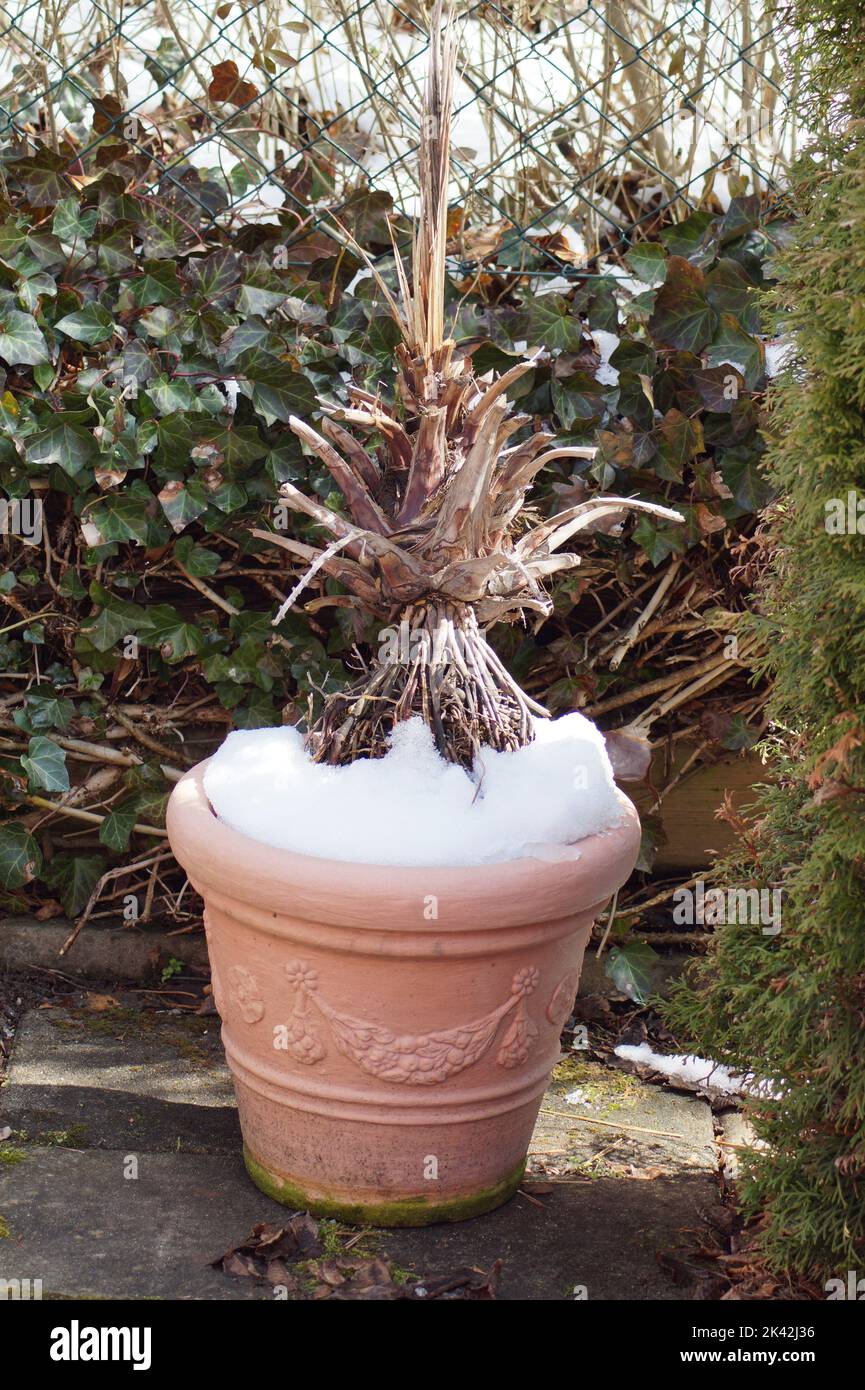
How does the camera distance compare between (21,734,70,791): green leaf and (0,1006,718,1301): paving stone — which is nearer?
(0,1006,718,1301): paving stone

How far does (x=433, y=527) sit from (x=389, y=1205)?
1.03 metres

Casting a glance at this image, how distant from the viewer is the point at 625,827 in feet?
6.87

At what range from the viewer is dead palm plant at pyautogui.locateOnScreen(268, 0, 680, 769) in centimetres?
199

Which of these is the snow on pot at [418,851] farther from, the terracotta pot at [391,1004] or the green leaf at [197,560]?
the green leaf at [197,560]

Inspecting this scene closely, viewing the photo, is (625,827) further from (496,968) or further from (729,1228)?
(729,1228)

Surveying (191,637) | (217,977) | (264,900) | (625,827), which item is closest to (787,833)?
(625,827)

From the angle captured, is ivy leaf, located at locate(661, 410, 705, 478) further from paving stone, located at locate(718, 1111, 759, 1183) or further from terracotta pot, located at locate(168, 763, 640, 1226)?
paving stone, located at locate(718, 1111, 759, 1183)

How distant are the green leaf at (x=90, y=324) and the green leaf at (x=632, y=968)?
1595 millimetres

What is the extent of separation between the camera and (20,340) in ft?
8.17

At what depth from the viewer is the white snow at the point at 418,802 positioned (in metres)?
→ 1.91

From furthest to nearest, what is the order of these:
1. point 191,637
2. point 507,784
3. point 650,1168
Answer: point 191,637, point 650,1168, point 507,784

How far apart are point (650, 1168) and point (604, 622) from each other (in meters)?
1.08

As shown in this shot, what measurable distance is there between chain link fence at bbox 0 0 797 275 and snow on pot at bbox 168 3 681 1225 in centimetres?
88
